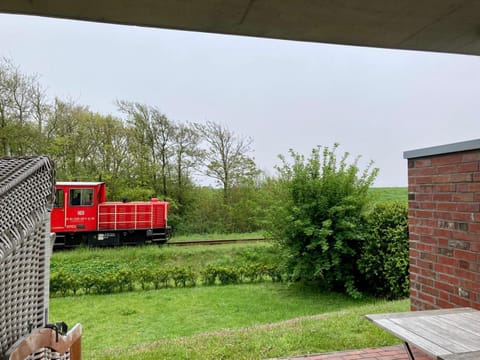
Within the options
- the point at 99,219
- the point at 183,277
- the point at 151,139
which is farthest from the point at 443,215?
the point at 151,139

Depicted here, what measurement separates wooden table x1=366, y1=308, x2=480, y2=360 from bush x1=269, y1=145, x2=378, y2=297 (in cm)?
373

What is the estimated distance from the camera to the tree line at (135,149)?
32.8ft

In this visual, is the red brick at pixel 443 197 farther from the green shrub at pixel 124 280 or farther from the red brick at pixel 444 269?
the green shrub at pixel 124 280

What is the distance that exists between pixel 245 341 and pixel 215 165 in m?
10.2

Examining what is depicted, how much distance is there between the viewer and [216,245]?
911 cm

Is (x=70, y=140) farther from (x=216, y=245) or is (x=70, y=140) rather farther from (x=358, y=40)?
(x=358, y=40)

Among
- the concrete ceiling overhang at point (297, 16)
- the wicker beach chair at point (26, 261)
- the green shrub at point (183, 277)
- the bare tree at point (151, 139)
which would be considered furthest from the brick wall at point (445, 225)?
the bare tree at point (151, 139)

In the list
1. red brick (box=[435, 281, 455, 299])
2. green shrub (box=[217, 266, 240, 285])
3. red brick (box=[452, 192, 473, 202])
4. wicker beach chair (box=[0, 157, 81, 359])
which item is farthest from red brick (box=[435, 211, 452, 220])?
green shrub (box=[217, 266, 240, 285])

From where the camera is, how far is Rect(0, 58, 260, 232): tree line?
9.98m

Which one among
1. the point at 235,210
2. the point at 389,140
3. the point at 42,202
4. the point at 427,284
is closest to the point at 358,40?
the point at 427,284

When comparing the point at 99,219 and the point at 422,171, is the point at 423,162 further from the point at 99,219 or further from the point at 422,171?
the point at 99,219

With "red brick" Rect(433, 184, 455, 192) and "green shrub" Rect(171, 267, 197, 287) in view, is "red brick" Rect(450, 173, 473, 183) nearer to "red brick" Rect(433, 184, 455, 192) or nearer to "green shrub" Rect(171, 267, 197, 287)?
"red brick" Rect(433, 184, 455, 192)

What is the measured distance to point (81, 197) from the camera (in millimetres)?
8852

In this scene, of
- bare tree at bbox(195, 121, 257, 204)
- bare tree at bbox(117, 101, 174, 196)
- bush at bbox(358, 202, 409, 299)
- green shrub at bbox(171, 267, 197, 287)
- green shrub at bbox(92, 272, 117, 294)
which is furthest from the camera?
bare tree at bbox(195, 121, 257, 204)
